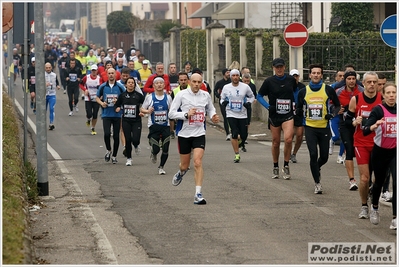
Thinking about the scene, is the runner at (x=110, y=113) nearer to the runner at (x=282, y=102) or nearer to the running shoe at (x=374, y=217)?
the runner at (x=282, y=102)

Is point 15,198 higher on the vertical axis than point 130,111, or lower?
lower

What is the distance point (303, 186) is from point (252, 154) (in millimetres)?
5168

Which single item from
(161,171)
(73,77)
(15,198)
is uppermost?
(73,77)

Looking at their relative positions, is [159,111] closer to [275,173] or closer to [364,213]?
[275,173]

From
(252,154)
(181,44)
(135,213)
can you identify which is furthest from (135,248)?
(181,44)

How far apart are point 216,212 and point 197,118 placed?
1.61m

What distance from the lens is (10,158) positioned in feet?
47.3

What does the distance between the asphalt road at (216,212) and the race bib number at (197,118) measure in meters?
1.02

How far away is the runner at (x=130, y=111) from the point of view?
18.2 m

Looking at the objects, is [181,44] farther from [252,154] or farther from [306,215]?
[306,215]

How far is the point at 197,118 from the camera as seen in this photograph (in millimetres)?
13500

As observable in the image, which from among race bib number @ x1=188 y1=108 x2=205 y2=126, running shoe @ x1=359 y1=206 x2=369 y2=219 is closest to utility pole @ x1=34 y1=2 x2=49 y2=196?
race bib number @ x1=188 y1=108 x2=205 y2=126

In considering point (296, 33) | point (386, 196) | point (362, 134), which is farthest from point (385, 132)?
point (296, 33)

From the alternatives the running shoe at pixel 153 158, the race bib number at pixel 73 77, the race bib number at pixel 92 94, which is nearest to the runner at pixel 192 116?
the running shoe at pixel 153 158
